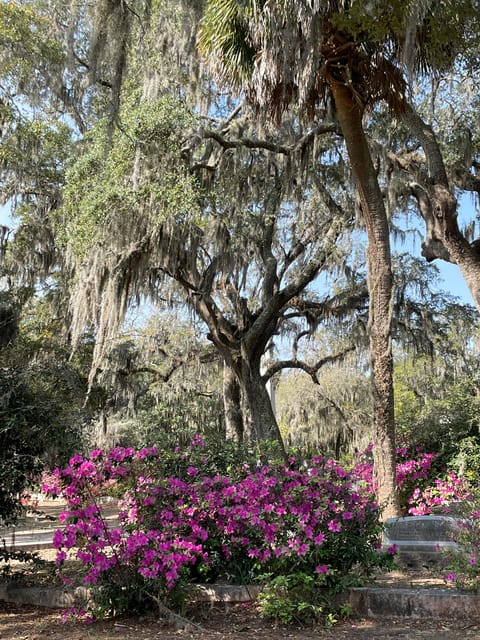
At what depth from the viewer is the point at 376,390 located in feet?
24.0

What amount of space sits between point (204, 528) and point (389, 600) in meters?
1.50

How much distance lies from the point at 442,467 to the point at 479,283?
2701 millimetres

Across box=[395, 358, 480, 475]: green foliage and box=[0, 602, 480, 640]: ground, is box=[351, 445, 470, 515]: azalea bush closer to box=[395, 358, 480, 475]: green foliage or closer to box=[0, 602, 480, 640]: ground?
box=[395, 358, 480, 475]: green foliage

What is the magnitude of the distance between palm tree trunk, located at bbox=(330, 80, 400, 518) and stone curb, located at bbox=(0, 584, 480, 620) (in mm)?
2646

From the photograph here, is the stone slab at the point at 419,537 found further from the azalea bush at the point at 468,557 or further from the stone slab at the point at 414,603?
the stone slab at the point at 414,603

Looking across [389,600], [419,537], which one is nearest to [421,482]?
[419,537]

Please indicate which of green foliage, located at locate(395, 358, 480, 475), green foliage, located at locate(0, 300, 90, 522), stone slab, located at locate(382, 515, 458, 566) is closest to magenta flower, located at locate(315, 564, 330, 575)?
stone slab, located at locate(382, 515, 458, 566)

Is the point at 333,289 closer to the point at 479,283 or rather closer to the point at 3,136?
the point at 479,283

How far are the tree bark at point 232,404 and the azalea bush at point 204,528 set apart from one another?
778 cm

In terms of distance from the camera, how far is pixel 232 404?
13.0 m

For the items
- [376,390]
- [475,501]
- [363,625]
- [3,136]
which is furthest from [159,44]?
[363,625]

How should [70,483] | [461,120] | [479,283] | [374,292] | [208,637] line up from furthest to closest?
[461,120], [479,283], [374,292], [70,483], [208,637]

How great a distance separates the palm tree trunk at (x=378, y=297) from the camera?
705 cm

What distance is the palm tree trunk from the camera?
705 cm
